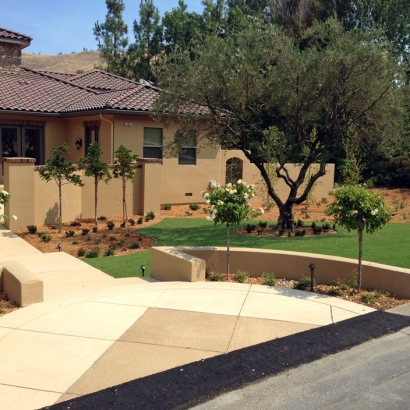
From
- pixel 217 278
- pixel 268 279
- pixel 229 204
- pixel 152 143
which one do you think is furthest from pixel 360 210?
A: pixel 152 143

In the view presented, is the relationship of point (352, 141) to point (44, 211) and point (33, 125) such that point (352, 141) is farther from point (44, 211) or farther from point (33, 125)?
point (33, 125)

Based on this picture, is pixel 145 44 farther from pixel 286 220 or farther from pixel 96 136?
pixel 286 220

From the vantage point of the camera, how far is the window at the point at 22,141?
64.0 ft

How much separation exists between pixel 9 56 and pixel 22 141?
4.86 meters

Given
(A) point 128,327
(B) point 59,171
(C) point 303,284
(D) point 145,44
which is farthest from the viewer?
(D) point 145,44

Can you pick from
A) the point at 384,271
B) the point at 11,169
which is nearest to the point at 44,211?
the point at 11,169

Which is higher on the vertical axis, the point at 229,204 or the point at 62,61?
the point at 62,61

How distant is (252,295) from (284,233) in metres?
6.02

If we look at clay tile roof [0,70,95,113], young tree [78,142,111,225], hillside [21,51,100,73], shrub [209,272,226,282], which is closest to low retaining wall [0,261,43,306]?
shrub [209,272,226,282]

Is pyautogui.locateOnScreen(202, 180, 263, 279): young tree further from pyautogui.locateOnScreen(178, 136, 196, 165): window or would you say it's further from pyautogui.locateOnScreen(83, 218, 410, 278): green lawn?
pyautogui.locateOnScreen(178, 136, 196, 165): window

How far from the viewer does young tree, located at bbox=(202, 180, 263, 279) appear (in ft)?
29.0

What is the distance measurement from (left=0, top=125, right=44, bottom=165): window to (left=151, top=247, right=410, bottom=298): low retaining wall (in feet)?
40.4

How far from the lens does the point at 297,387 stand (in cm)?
492

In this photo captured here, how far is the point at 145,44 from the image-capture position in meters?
40.9
